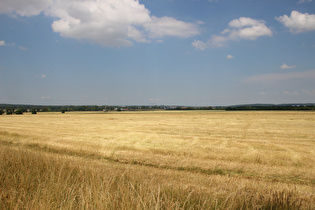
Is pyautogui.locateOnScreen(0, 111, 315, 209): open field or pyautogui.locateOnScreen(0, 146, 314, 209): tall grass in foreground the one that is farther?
pyautogui.locateOnScreen(0, 111, 315, 209): open field

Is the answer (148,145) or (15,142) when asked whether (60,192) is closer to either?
(148,145)

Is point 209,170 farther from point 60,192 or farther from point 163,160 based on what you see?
point 60,192

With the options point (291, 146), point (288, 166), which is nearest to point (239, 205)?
point (288, 166)

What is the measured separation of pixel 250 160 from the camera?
40.9ft

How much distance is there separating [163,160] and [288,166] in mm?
6699

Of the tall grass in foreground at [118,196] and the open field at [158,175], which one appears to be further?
the open field at [158,175]

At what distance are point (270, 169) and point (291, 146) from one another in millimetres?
6642

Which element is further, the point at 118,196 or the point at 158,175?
the point at 158,175

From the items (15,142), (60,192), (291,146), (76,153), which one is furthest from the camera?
(15,142)

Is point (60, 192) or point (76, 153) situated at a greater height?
point (60, 192)

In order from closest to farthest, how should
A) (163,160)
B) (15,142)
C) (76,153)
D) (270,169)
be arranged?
(270,169)
(163,160)
(76,153)
(15,142)

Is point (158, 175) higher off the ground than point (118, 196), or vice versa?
point (118, 196)

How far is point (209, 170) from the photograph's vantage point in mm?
10742

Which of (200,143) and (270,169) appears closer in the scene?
(270,169)
